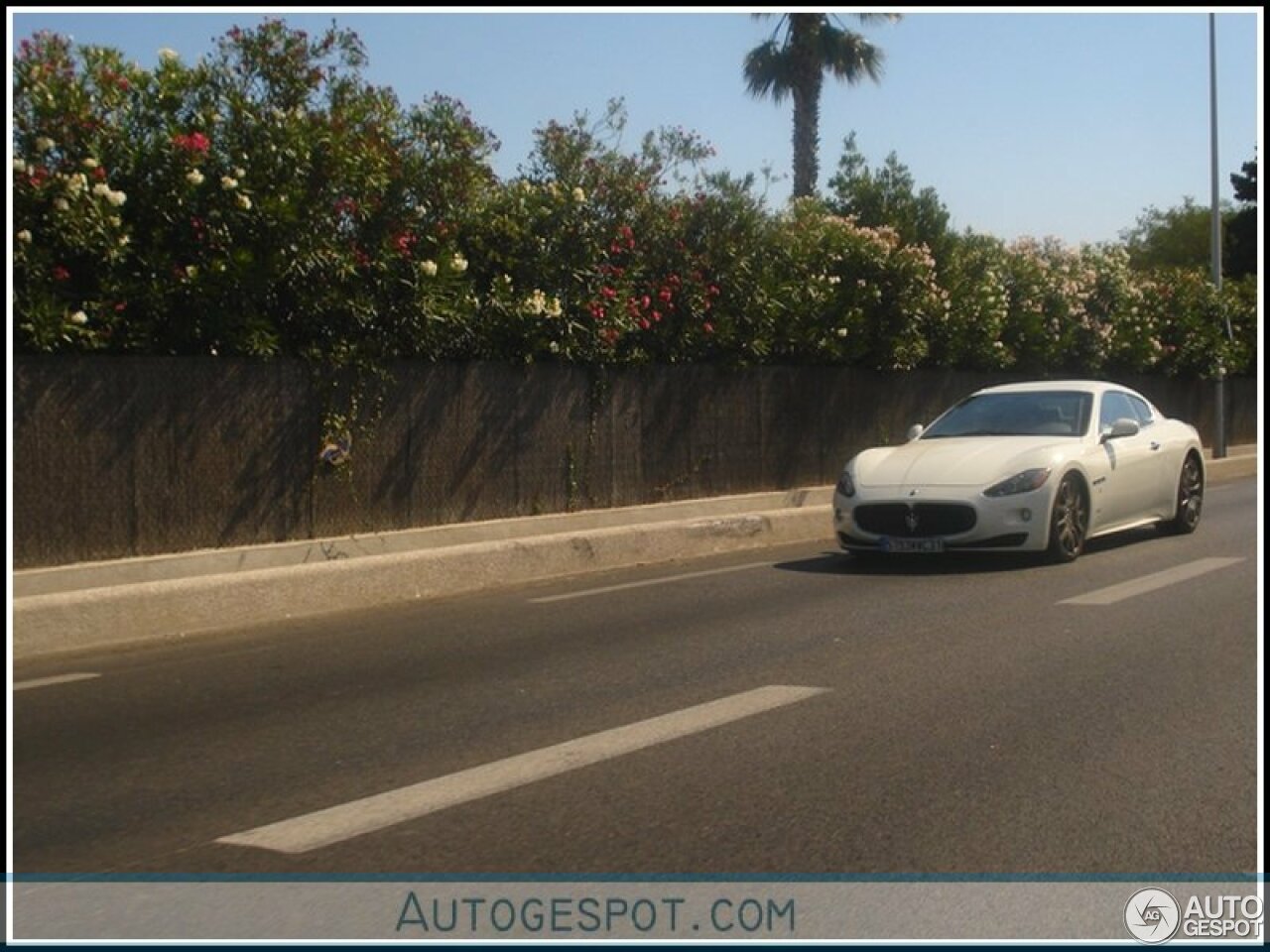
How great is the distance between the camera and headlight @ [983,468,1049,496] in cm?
1229

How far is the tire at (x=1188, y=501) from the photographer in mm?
14859

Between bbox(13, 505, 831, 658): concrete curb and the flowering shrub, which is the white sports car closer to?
bbox(13, 505, 831, 658): concrete curb

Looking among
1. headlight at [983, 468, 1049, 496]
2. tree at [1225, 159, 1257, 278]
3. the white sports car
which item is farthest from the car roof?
tree at [1225, 159, 1257, 278]

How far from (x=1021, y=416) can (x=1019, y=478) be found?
5.25 feet

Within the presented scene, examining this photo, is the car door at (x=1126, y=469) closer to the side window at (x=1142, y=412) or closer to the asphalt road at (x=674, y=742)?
the side window at (x=1142, y=412)

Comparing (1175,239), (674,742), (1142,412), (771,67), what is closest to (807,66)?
(771,67)

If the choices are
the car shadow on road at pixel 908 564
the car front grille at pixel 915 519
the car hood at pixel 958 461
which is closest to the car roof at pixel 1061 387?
the car hood at pixel 958 461

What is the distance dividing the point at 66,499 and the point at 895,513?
245 inches

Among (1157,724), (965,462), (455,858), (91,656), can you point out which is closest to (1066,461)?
(965,462)

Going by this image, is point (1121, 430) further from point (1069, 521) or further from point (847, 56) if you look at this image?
point (847, 56)

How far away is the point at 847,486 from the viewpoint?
12.9 metres

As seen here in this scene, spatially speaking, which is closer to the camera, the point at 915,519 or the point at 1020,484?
the point at 1020,484

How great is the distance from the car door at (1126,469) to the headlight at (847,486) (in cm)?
214

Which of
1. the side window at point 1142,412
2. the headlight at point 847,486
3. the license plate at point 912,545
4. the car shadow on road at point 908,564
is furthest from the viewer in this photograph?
the side window at point 1142,412
